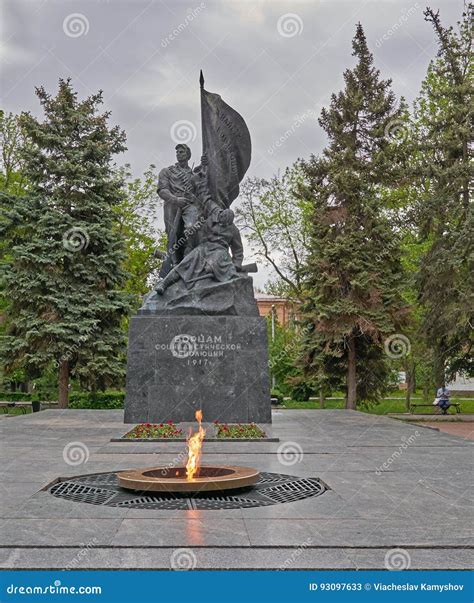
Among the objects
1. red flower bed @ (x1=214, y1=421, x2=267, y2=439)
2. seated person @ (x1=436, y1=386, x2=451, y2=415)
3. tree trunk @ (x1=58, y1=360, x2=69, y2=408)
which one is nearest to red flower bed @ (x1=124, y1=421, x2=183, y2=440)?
red flower bed @ (x1=214, y1=421, x2=267, y2=439)

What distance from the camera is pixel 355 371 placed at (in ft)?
72.2

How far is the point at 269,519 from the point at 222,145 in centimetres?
1104

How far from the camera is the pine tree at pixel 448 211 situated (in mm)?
19812

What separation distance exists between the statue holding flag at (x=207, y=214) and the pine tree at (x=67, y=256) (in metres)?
6.31

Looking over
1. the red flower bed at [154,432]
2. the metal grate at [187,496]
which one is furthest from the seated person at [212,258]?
the metal grate at [187,496]

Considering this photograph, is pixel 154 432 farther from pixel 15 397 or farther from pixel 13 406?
pixel 15 397

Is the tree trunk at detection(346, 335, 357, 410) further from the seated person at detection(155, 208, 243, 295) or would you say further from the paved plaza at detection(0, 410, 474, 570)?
the paved plaza at detection(0, 410, 474, 570)

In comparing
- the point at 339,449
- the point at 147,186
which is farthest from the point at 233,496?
the point at 147,186

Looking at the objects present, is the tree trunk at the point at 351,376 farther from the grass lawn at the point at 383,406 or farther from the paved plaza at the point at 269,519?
the paved plaza at the point at 269,519

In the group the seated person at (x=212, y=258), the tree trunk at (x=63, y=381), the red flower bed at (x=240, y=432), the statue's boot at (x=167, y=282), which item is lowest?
the red flower bed at (x=240, y=432)

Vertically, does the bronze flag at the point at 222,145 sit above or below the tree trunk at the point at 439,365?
above

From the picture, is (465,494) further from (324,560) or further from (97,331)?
(97,331)

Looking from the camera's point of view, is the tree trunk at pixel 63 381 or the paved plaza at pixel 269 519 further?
the tree trunk at pixel 63 381

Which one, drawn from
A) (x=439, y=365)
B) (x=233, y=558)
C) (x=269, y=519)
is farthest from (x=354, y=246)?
(x=233, y=558)
